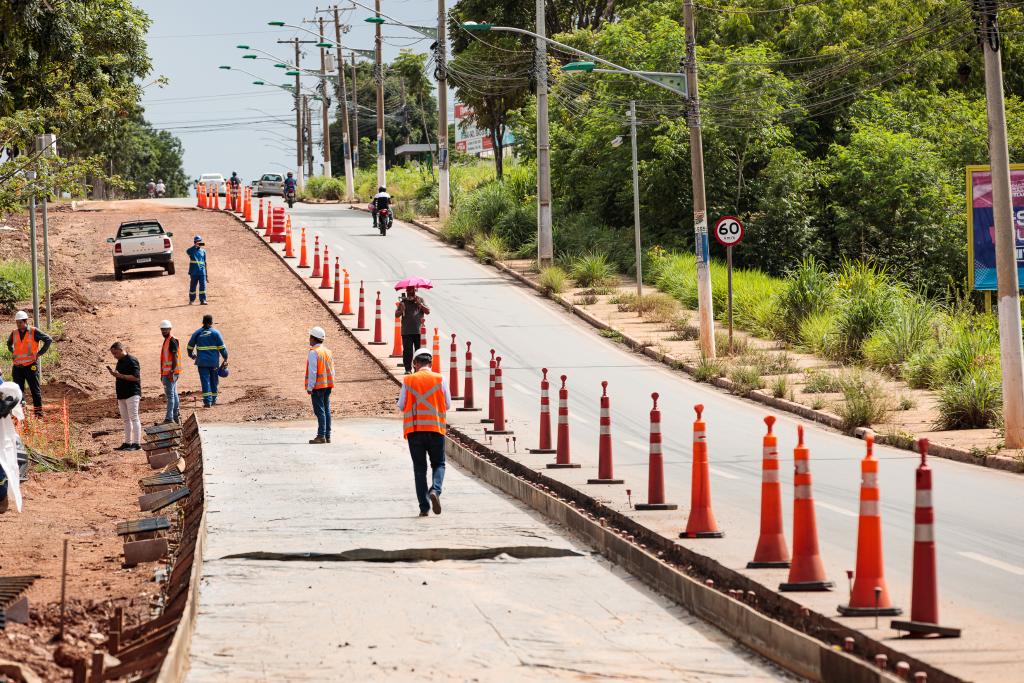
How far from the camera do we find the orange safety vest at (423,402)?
13.9 meters

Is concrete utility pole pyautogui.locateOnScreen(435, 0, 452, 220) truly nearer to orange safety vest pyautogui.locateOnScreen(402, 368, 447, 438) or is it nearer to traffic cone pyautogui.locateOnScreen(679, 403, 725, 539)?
orange safety vest pyautogui.locateOnScreen(402, 368, 447, 438)

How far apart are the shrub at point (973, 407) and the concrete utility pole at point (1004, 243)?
2064 mm

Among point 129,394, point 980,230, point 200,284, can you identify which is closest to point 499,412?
point 129,394

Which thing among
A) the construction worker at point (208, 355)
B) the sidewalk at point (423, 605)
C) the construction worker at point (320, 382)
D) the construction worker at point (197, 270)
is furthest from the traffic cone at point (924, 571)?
the construction worker at point (197, 270)

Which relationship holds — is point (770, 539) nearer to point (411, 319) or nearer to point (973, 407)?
point (973, 407)

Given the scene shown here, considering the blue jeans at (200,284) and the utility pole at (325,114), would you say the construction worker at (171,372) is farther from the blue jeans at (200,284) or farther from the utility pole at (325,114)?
the utility pole at (325,114)

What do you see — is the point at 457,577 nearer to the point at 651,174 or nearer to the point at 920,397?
the point at 920,397

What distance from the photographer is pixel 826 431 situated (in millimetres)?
21375

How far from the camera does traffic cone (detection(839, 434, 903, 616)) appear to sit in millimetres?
8195

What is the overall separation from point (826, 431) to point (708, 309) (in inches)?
335

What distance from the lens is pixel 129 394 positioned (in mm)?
20766

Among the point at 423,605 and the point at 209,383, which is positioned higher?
the point at 209,383

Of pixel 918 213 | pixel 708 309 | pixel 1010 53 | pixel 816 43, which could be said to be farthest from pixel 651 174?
pixel 1010 53

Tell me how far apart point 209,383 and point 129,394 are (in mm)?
4335
